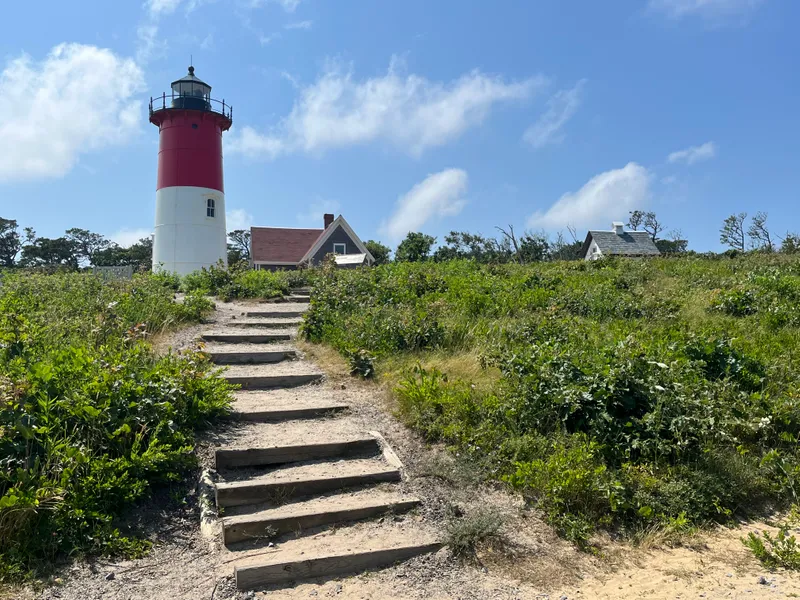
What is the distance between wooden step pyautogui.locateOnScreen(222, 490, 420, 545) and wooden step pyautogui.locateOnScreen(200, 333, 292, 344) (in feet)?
15.3

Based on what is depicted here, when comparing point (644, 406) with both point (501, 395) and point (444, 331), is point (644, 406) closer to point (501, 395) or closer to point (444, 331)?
point (501, 395)

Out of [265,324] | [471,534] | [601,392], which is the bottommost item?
[471,534]

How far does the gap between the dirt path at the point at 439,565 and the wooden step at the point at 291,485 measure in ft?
0.34

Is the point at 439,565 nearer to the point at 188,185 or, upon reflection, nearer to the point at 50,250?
the point at 188,185

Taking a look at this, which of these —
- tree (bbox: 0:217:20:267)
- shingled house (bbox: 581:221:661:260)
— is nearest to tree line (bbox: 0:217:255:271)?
tree (bbox: 0:217:20:267)

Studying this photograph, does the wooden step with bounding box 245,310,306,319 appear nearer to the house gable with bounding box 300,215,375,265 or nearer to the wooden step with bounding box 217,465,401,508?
the wooden step with bounding box 217,465,401,508

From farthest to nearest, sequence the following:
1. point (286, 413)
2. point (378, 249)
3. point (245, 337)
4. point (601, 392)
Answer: point (378, 249), point (245, 337), point (286, 413), point (601, 392)

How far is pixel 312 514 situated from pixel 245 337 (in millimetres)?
5039

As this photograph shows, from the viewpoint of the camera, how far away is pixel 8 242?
5100cm

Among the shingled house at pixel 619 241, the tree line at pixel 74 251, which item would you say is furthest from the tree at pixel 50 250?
the shingled house at pixel 619 241

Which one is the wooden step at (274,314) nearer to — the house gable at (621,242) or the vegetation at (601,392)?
the vegetation at (601,392)

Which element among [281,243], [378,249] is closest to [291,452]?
[281,243]

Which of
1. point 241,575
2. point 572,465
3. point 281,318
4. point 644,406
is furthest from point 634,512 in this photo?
point 281,318

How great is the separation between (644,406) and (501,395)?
1325mm
